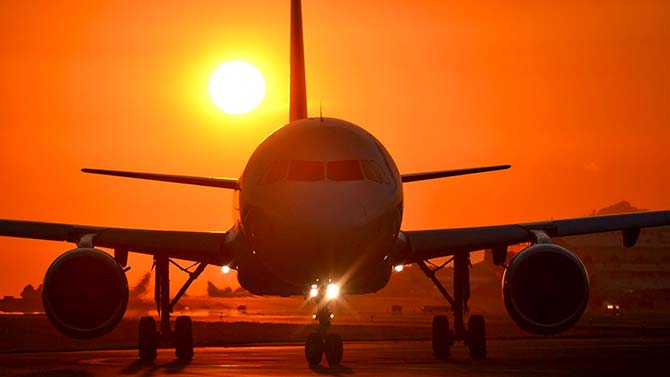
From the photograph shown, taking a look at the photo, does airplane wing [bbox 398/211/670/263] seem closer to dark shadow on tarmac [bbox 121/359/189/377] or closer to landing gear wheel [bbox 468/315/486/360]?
landing gear wheel [bbox 468/315/486/360]

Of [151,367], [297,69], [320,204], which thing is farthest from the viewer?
[297,69]

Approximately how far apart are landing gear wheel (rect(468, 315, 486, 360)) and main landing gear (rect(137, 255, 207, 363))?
597 cm

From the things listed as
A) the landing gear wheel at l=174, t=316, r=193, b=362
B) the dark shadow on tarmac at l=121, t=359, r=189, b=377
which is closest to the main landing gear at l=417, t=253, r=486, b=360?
the landing gear wheel at l=174, t=316, r=193, b=362

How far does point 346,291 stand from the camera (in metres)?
24.2

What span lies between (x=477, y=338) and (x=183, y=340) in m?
6.32

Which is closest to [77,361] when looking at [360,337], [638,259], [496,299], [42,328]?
[360,337]

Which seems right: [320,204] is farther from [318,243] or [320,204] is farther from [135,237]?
[135,237]

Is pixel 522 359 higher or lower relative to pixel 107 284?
lower

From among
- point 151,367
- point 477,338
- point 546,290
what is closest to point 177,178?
point 151,367

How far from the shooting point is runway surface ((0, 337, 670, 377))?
846 inches

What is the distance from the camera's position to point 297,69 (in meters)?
34.8

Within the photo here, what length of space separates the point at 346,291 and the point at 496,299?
89871 millimetres

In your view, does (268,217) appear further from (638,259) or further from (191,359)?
(638,259)

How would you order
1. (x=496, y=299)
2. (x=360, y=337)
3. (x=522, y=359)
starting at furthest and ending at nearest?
(x=496, y=299)
(x=360, y=337)
(x=522, y=359)
